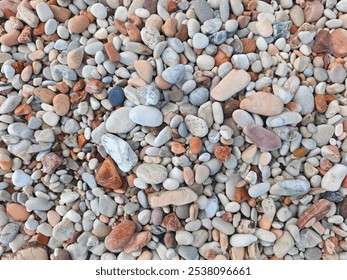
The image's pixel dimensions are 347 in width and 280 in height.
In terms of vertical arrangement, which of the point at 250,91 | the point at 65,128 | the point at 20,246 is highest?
the point at 250,91

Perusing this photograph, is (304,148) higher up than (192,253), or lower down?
higher up

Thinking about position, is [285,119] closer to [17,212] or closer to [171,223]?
[171,223]

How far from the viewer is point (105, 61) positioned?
1.00m

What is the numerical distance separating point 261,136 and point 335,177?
7.6 inches

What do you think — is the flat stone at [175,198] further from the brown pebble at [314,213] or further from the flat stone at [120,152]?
the brown pebble at [314,213]

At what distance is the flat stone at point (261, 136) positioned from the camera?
36.6 inches

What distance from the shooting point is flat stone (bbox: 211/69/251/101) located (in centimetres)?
96

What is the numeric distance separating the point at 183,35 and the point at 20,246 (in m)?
0.64

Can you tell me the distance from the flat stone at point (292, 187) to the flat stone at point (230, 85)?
239 millimetres

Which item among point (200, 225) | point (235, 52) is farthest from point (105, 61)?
point (200, 225)

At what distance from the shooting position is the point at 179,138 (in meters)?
0.96

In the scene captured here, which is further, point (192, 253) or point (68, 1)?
point (68, 1)

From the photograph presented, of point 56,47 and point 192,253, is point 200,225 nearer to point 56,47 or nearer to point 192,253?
point 192,253

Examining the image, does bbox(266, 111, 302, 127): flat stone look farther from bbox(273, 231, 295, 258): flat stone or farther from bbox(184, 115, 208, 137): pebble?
bbox(273, 231, 295, 258): flat stone
